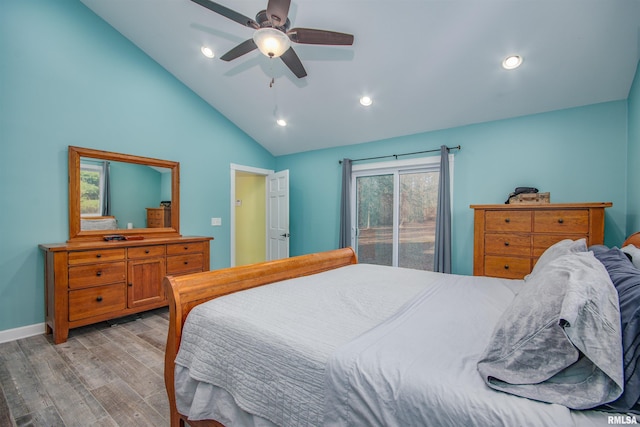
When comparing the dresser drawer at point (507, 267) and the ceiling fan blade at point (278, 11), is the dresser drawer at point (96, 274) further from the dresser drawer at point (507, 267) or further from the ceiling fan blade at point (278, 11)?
the dresser drawer at point (507, 267)

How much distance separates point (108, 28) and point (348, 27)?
9.27 ft

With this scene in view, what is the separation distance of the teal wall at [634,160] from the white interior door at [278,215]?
4.00 metres

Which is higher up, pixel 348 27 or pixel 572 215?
pixel 348 27

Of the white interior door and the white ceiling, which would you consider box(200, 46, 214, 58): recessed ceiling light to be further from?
the white interior door

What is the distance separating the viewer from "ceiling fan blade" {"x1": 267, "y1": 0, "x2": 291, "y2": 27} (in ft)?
5.82

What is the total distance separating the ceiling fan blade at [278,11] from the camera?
178 centimetres

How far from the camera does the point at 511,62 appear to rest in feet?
8.71

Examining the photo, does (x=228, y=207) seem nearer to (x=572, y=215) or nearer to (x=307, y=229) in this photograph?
(x=307, y=229)

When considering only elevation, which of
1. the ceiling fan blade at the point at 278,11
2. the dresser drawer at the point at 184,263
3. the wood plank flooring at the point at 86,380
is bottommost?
the wood plank flooring at the point at 86,380

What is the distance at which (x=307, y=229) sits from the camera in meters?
5.04

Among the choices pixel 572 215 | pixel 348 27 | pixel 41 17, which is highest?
pixel 41 17

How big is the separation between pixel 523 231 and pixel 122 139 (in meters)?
4.51

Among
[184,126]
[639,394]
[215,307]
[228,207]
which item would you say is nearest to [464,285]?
[639,394]

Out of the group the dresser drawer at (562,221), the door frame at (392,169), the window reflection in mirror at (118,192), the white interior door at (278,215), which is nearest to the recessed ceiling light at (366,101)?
the door frame at (392,169)
